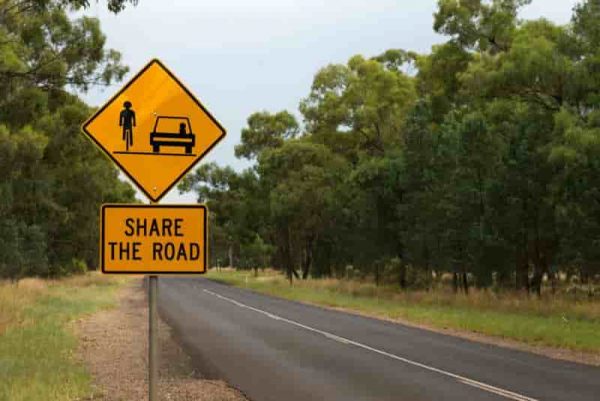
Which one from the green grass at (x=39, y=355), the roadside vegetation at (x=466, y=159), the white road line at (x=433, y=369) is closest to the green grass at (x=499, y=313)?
the roadside vegetation at (x=466, y=159)

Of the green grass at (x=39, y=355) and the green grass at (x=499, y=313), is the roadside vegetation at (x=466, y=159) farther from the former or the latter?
the green grass at (x=39, y=355)

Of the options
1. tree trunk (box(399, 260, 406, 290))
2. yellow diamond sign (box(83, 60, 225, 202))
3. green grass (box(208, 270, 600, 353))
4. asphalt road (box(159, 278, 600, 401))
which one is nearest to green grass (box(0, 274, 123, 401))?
asphalt road (box(159, 278, 600, 401))

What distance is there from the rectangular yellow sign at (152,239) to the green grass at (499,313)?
41.8 ft

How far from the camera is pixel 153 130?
570cm

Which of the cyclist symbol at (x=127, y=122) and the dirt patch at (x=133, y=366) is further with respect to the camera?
the dirt patch at (x=133, y=366)

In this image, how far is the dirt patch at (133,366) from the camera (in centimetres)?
1057

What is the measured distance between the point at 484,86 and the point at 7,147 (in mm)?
15762

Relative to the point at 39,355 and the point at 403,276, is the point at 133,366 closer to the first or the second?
the point at 39,355

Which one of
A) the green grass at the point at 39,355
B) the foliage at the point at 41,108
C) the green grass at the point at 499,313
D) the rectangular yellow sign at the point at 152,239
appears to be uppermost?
the foliage at the point at 41,108

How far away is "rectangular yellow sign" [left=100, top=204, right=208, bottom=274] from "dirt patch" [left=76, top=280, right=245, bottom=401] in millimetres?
5187

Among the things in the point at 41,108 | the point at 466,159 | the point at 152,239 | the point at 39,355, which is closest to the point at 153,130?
the point at 152,239

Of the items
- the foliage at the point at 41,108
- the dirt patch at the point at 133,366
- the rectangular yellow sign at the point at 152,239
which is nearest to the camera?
the rectangular yellow sign at the point at 152,239

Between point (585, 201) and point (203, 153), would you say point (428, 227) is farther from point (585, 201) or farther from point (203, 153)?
point (203, 153)

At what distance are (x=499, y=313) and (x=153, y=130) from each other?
2070cm
